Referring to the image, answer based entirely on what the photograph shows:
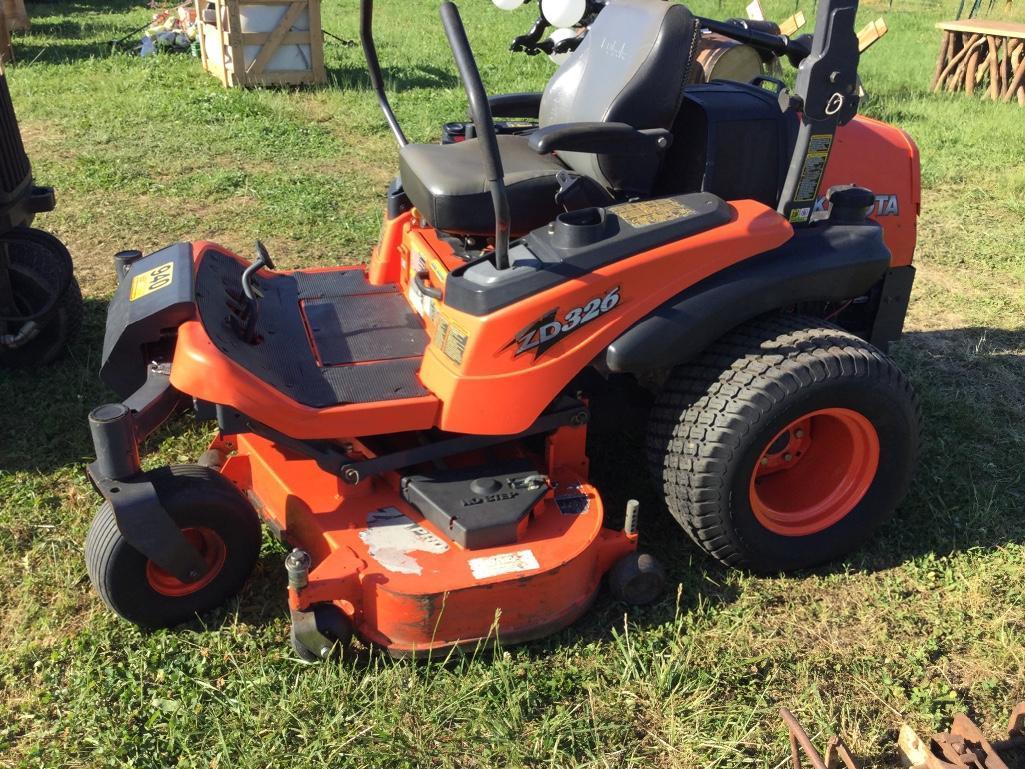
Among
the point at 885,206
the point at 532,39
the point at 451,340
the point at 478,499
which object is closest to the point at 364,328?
the point at 451,340

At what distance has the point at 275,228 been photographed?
18.0ft

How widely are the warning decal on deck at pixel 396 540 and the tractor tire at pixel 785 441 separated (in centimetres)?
71

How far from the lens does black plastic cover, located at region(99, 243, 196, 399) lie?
2.73 m

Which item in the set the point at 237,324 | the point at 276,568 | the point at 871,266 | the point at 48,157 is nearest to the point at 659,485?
the point at 871,266

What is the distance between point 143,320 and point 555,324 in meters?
1.16

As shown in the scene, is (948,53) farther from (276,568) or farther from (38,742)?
(38,742)

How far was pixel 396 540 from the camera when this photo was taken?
265cm

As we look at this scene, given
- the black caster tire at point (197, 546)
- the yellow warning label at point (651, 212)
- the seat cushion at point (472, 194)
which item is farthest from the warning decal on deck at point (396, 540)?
the yellow warning label at point (651, 212)

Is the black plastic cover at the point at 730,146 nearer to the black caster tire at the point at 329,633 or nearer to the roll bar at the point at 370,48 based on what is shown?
the roll bar at the point at 370,48

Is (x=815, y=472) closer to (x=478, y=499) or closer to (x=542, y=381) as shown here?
(x=542, y=381)

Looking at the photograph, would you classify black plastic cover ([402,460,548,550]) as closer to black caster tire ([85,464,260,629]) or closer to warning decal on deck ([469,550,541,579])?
warning decal on deck ([469,550,541,579])

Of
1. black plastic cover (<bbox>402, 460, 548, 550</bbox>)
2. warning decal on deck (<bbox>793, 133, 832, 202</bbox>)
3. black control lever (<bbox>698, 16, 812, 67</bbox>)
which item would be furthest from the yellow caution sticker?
black control lever (<bbox>698, 16, 812, 67</bbox>)

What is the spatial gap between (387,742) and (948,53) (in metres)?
9.56

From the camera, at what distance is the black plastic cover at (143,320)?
8.95 feet
